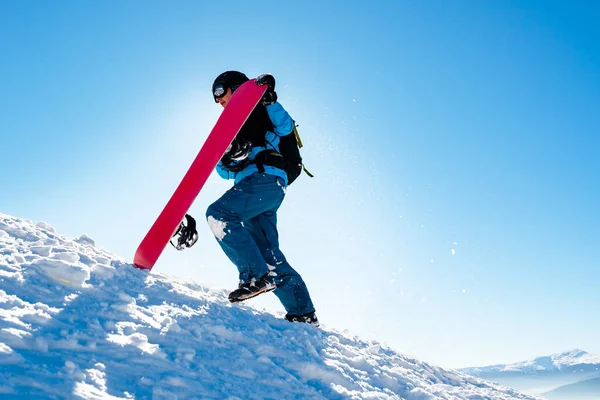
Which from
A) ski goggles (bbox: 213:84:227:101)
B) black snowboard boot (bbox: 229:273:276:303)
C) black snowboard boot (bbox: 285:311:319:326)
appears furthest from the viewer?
ski goggles (bbox: 213:84:227:101)

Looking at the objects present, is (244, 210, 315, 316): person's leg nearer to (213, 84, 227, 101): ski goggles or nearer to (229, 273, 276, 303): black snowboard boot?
(229, 273, 276, 303): black snowboard boot

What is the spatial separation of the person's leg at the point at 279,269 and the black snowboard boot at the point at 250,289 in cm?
36

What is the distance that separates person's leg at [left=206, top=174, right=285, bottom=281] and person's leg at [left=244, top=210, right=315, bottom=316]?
298mm

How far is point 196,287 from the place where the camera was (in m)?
4.45

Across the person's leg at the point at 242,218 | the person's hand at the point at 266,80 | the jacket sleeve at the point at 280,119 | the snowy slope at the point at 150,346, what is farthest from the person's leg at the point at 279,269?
the person's hand at the point at 266,80

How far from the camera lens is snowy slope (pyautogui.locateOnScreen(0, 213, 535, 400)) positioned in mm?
2066

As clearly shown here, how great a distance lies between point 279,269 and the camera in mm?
4516

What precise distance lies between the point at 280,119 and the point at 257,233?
1205 millimetres

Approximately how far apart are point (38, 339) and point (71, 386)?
412 mm

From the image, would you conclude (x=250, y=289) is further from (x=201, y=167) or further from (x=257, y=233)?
(x=201, y=167)

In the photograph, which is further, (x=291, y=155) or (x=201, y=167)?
(x=291, y=155)

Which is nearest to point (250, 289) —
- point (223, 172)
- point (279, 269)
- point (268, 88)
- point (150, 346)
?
point (279, 269)

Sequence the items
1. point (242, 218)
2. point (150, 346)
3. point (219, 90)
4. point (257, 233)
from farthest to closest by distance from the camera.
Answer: point (219, 90) < point (257, 233) < point (242, 218) < point (150, 346)

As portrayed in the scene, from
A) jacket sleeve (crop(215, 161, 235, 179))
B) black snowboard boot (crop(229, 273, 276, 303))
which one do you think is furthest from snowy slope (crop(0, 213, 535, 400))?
jacket sleeve (crop(215, 161, 235, 179))
